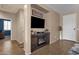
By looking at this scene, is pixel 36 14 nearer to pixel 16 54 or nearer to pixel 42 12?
pixel 42 12

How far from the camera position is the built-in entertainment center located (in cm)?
197

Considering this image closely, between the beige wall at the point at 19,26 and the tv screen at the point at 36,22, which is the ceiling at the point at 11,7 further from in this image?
the tv screen at the point at 36,22

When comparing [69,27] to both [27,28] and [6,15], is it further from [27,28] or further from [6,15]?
[6,15]

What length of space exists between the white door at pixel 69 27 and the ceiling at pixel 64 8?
106 millimetres

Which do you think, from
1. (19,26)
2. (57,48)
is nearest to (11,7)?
(19,26)

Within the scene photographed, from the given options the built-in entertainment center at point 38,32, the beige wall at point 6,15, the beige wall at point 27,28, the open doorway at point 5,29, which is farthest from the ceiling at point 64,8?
the open doorway at point 5,29

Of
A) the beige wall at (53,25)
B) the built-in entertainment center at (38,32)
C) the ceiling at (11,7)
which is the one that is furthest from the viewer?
the beige wall at (53,25)

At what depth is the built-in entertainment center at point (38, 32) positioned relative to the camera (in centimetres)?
197

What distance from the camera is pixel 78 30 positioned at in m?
1.98

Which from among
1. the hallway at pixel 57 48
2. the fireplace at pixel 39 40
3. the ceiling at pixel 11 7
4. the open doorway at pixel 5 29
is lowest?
the hallway at pixel 57 48

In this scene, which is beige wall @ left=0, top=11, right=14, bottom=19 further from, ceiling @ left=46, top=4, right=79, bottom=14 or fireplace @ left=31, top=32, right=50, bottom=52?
ceiling @ left=46, top=4, right=79, bottom=14

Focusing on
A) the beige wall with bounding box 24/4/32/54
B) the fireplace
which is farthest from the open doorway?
the fireplace
